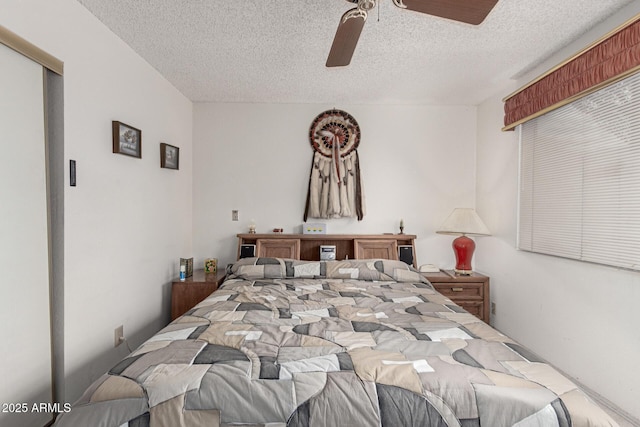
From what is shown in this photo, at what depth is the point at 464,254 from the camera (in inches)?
135

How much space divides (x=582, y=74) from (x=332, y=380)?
94.5 inches

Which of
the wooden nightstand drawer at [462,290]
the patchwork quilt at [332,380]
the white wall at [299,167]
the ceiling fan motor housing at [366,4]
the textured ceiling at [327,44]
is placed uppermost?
the textured ceiling at [327,44]

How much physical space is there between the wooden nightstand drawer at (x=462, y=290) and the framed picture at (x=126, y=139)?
2854mm

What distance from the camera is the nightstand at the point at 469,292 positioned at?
325 centimetres

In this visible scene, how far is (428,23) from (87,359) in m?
2.98

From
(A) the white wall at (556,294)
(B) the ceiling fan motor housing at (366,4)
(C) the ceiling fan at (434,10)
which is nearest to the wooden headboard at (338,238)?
(A) the white wall at (556,294)

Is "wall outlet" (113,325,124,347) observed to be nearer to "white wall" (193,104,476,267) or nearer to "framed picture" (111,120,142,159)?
"framed picture" (111,120,142,159)

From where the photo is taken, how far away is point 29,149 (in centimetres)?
169

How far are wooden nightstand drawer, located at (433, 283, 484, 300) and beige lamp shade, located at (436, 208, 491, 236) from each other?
0.52 m

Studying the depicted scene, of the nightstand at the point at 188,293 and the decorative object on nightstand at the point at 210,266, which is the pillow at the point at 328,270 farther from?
the decorative object on nightstand at the point at 210,266

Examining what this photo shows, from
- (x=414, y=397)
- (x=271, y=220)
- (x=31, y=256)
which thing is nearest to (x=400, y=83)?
(x=271, y=220)

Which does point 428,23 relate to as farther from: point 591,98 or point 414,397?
point 414,397

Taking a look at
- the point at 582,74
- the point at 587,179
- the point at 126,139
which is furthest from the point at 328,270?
the point at 582,74

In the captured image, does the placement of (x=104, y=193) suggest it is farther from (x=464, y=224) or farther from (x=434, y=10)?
(x=464, y=224)
